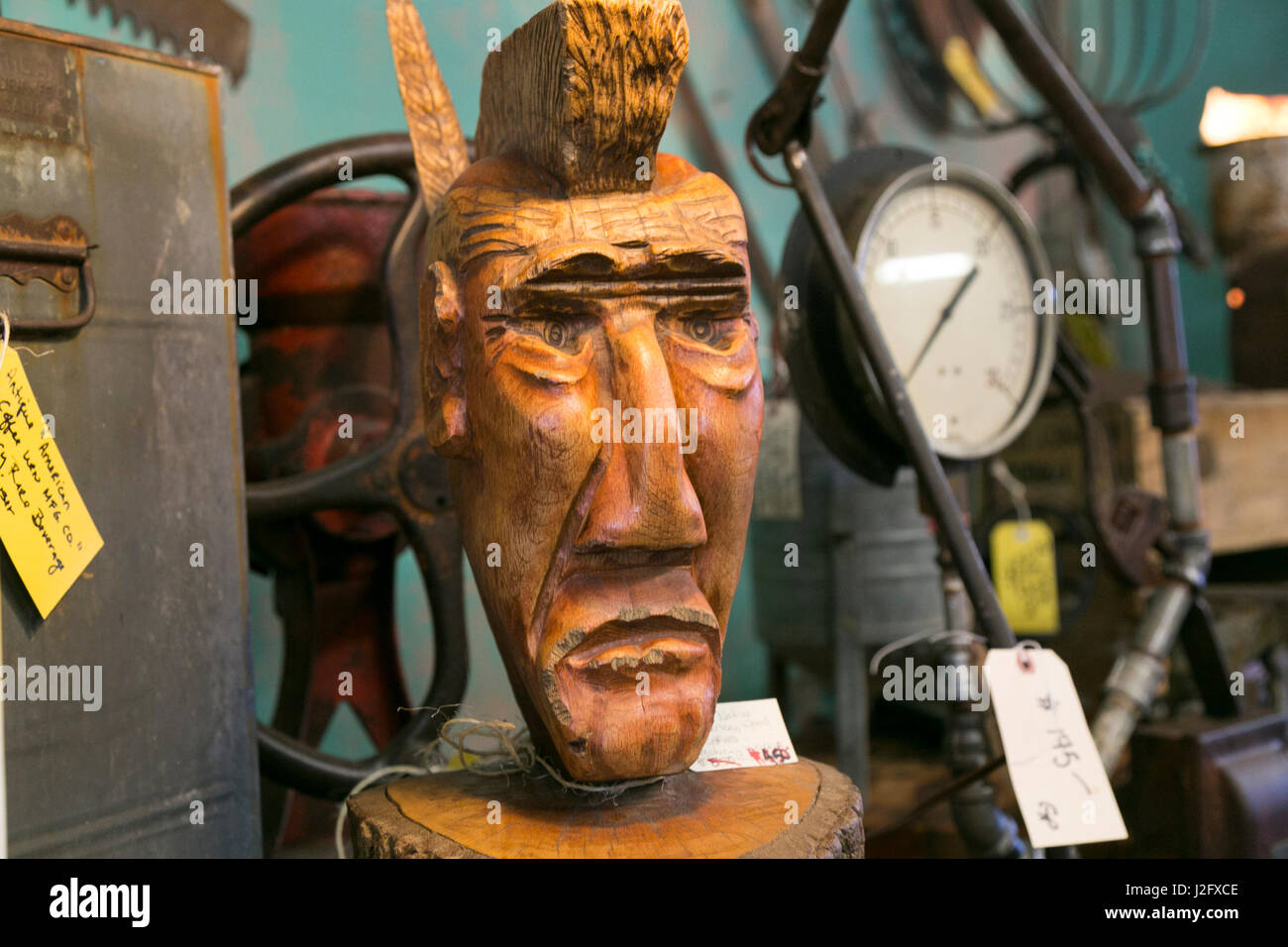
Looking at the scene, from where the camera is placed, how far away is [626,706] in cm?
90

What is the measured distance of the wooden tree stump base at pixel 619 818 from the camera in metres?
0.87

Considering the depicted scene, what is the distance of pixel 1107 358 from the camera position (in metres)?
2.73

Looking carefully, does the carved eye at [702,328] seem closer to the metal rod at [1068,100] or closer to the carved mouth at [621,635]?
the carved mouth at [621,635]

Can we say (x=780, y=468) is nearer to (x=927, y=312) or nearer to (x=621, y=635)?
(x=927, y=312)

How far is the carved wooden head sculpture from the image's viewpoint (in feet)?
2.95

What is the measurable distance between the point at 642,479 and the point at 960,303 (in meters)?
0.83

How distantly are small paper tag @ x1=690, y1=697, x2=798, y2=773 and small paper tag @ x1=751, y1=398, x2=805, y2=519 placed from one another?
75cm

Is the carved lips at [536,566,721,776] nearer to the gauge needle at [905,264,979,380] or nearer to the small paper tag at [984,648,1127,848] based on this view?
the small paper tag at [984,648,1127,848]

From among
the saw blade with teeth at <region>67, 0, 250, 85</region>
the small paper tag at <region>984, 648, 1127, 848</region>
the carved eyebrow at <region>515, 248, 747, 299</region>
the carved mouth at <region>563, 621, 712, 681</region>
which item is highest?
the saw blade with teeth at <region>67, 0, 250, 85</region>
